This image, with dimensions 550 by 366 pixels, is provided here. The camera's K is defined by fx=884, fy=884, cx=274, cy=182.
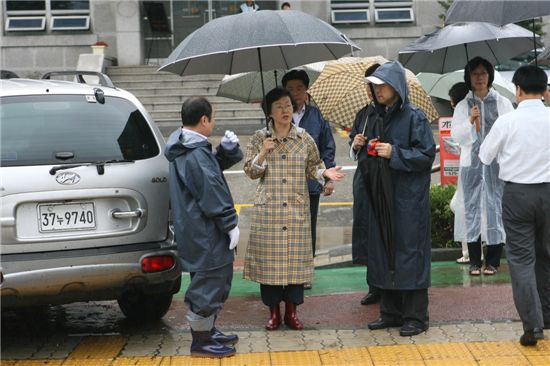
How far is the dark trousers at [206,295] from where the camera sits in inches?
218

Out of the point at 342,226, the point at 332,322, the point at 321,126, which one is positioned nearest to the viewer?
the point at 332,322

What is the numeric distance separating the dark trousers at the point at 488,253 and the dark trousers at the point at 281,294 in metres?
2.27

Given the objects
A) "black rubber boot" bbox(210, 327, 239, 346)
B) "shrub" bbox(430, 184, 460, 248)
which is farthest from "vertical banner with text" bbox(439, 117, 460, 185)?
"black rubber boot" bbox(210, 327, 239, 346)

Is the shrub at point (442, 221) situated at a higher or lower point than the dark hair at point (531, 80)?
lower

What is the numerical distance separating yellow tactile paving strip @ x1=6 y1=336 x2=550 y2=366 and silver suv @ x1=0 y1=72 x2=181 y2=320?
424mm

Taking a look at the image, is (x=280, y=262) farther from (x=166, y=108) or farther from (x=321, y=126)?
(x=166, y=108)

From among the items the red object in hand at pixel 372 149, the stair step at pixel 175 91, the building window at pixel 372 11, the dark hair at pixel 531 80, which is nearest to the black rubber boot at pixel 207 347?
the red object in hand at pixel 372 149

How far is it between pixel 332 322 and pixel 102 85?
248cm

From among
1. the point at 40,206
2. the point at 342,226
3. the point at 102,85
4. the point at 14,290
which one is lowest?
the point at 342,226

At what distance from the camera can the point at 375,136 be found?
6172mm

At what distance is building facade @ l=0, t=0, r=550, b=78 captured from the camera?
80.8 ft

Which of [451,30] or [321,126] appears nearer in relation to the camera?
[321,126]

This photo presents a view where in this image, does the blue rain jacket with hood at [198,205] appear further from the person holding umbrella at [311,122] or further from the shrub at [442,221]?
the shrub at [442,221]

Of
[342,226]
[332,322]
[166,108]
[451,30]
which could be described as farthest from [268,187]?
[166,108]
